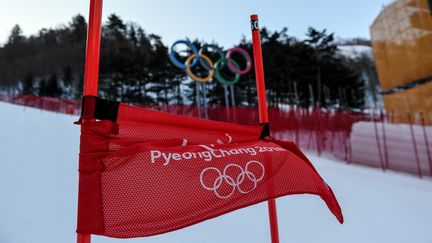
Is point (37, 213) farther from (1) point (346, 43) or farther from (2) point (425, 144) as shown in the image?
(1) point (346, 43)

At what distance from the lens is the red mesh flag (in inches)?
48.7

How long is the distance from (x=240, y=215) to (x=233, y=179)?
2.40 meters

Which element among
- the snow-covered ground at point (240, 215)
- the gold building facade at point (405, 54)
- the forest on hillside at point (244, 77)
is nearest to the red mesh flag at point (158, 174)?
the snow-covered ground at point (240, 215)

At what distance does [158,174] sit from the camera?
133cm

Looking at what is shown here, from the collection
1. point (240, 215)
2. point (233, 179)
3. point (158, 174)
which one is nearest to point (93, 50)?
point (158, 174)

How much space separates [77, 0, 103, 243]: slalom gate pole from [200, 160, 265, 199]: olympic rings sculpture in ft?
2.11

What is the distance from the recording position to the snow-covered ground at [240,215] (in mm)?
2896

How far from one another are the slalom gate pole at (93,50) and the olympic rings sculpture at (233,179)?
644 mm

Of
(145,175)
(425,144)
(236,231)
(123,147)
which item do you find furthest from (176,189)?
(425,144)

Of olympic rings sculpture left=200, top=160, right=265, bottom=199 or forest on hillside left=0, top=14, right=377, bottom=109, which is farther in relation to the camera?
forest on hillside left=0, top=14, right=377, bottom=109

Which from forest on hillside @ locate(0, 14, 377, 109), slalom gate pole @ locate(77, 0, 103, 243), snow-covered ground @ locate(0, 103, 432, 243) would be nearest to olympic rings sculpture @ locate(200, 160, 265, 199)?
slalom gate pole @ locate(77, 0, 103, 243)

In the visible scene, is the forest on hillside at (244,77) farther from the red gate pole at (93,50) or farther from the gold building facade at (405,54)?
the red gate pole at (93,50)

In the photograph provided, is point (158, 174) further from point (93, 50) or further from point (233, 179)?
point (93, 50)

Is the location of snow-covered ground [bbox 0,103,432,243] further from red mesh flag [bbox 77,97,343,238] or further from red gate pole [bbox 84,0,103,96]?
red gate pole [bbox 84,0,103,96]
